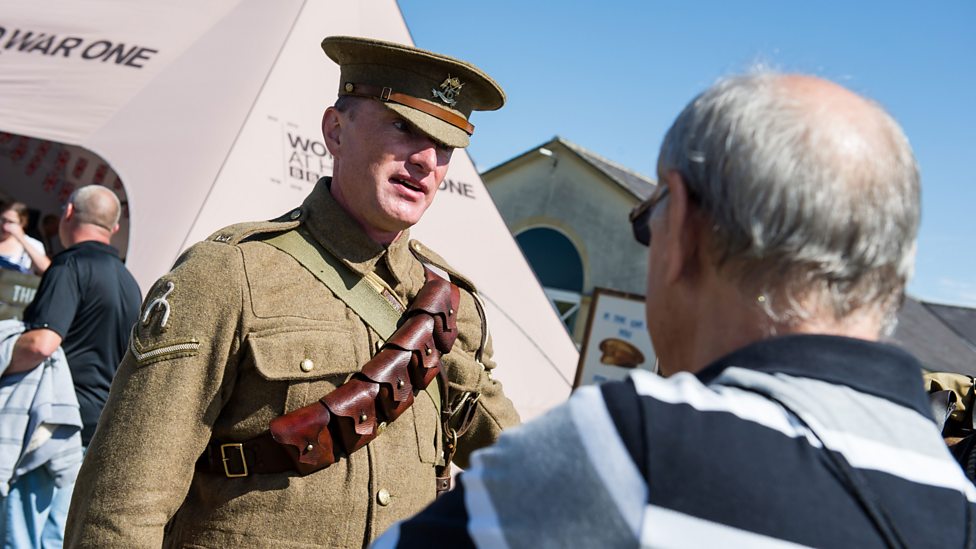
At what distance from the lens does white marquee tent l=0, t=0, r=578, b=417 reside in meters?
5.49

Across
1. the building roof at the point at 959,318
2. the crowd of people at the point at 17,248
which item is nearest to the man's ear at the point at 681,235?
the crowd of people at the point at 17,248

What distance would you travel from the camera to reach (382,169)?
2.09 metres

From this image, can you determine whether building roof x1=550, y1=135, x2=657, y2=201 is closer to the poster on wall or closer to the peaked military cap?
the poster on wall

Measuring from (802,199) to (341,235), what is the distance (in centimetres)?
128

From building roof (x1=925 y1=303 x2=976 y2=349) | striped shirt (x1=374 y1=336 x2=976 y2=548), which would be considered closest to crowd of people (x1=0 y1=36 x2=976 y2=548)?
striped shirt (x1=374 y1=336 x2=976 y2=548)

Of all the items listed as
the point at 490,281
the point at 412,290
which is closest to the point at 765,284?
the point at 412,290

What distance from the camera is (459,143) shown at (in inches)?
88.9

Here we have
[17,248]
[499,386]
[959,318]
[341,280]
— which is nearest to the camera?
[341,280]

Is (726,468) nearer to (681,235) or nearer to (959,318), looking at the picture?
(681,235)

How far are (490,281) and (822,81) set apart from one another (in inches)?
210

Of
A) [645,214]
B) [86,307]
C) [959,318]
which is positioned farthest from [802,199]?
[959,318]

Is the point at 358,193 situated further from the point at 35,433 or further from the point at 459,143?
the point at 35,433

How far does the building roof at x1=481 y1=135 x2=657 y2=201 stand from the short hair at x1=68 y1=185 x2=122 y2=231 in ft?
43.1

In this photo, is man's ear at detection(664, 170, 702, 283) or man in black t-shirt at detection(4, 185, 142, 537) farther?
man in black t-shirt at detection(4, 185, 142, 537)
